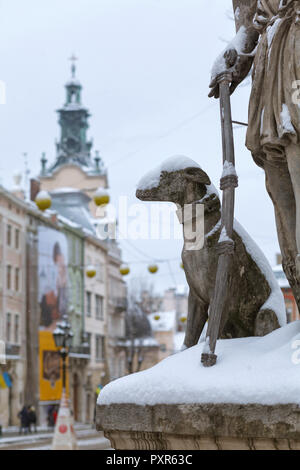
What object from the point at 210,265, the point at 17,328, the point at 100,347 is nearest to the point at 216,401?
the point at 210,265

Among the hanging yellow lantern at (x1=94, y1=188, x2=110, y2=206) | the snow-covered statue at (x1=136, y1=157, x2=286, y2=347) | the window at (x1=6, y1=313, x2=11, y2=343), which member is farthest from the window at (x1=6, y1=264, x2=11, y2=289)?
the snow-covered statue at (x1=136, y1=157, x2=286, y2=347)

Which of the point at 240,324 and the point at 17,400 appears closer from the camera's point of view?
the point at 240,324

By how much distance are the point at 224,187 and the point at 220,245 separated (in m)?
0.31

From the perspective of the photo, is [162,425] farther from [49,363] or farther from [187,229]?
[49,363]

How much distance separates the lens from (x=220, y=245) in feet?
14.5

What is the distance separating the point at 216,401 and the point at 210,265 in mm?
1107

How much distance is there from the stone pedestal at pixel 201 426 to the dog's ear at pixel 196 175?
1.40 meters

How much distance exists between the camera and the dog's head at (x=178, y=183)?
4941 millimetres

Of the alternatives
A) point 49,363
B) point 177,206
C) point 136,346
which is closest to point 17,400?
point 49,363

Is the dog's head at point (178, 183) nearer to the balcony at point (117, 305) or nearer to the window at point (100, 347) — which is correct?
the window at point (100, 347)

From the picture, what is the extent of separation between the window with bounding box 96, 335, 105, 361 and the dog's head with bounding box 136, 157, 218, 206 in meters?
59.4

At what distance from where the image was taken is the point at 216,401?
389 cm

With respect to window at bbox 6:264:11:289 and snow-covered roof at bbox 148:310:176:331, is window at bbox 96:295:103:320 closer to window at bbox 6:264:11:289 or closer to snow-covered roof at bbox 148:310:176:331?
window at bbox 6:264:11:289
